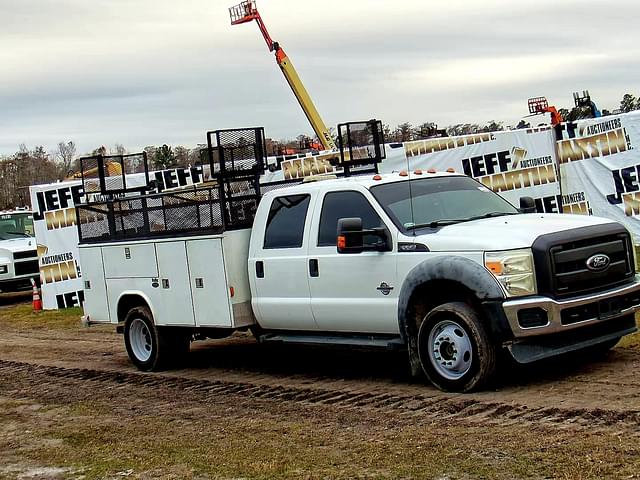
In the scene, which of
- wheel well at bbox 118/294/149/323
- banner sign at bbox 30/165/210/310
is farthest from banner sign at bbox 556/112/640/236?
wheel well at bbox 118/294/149/323

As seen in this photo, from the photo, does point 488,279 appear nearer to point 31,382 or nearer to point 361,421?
point 361,421

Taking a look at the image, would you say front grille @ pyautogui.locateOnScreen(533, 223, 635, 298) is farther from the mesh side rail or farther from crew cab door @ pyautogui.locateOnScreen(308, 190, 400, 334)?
the mesh side rail

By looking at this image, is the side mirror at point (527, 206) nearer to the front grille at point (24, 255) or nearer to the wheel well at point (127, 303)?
the wheel well at point (127, 303)

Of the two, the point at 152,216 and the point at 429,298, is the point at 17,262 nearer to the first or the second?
the point at 152,216

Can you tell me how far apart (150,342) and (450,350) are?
453 cm

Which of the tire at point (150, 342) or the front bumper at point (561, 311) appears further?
the tire at point (150, 342)

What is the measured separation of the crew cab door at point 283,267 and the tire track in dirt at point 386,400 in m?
0.71

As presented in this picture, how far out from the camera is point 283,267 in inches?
385

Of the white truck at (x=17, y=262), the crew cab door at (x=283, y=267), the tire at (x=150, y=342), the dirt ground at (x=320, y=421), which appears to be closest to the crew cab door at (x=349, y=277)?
the crew cab door at (x=283, y=267)

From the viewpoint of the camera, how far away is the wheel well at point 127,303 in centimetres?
A: 1171

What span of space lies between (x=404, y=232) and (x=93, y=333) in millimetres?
8622

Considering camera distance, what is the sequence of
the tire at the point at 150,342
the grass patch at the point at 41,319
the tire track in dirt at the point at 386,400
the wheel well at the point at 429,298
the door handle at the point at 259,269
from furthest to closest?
the grass patch at the point at 41,319, the tire at the point at 150,342, the door handle at the point at 259,269, the wheel well at the point at 429,298, the tire track in dirt at the point at 386,400

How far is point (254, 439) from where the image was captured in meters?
7.34

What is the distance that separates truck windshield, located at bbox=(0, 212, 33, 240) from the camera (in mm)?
25620
